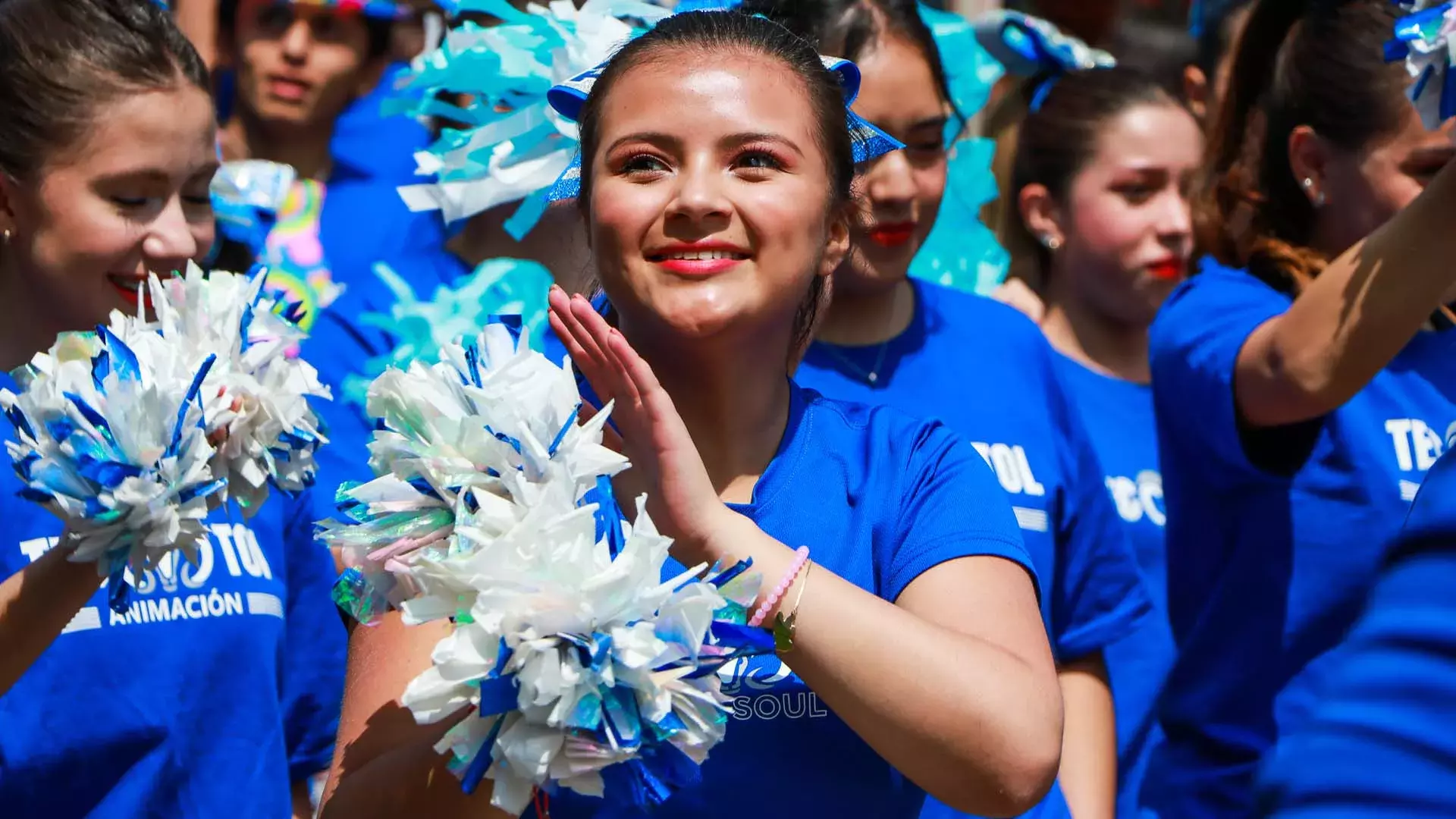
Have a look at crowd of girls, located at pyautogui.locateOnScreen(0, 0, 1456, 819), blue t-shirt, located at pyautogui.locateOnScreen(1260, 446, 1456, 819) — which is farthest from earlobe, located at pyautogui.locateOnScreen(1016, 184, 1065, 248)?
blue t-shirt, located at pyautogui.locateOnScreen(1260, 446, 1456, 819)

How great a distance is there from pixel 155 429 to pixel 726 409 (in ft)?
2.48

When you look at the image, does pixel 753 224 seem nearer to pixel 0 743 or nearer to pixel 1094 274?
pixel 0 743

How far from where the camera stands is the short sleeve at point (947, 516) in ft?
7.23

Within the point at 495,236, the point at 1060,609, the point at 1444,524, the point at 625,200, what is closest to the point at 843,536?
the point at 625,200

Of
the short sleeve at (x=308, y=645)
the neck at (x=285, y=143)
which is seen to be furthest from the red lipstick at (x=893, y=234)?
the neck at (x=285, y=143)

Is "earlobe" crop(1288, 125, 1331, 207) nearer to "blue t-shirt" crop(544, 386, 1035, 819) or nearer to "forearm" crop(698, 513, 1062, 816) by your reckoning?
"blue t-shirt" crop(544, 386, 1035, 819)

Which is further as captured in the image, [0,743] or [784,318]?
[0,743]

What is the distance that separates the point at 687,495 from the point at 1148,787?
175cm

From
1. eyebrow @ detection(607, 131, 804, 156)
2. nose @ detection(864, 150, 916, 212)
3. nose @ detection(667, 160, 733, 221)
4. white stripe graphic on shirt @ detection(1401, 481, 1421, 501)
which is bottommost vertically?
white stripe graphic on shirt @ detection(1401, 481, 1421, 501)

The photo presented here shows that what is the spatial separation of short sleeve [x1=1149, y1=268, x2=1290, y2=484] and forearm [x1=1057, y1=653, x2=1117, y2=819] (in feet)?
1.41

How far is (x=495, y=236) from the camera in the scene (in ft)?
13.3

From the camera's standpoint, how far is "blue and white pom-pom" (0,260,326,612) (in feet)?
7.70

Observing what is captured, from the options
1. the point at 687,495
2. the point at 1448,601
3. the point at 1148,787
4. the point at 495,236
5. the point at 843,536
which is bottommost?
the point at 1148,787

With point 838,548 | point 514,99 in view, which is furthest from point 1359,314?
point 514,99
